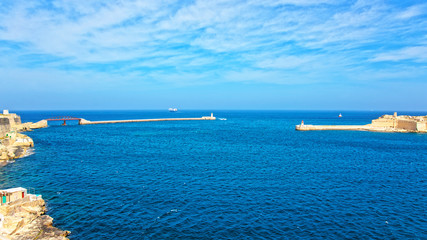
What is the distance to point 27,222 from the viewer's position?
19.3 metres

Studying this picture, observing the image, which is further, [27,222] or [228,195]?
[228,195]

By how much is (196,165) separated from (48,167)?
791 inches

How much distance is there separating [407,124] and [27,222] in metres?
115

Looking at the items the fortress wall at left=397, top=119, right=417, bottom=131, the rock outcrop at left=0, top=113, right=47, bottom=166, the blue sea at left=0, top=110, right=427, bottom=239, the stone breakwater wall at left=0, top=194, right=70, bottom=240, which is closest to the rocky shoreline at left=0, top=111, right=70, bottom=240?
the stone breakwater wall at left=0, top=194, right=70, bottom=240

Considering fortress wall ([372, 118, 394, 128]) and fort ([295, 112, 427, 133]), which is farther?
fortress wall ([372, 118, 394, 128])

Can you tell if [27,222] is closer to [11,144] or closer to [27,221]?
[27,221]

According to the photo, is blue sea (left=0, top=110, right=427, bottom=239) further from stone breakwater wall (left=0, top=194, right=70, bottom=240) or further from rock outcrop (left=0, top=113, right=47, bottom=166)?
rock outcrop (left=0, top=113, right=47, bottom=166)

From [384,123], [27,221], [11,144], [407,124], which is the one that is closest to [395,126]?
A: [384,123]

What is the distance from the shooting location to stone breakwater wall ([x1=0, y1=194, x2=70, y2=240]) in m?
17.3

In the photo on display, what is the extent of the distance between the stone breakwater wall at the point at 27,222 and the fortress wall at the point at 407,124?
111699mm

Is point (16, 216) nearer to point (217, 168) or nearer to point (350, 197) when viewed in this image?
point (217, 168)

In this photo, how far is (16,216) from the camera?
19.6m

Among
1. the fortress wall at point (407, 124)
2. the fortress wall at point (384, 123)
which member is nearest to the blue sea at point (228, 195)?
the fortress wall at point (407, 124)

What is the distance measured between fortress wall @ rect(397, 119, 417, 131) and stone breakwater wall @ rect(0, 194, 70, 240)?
366ft
